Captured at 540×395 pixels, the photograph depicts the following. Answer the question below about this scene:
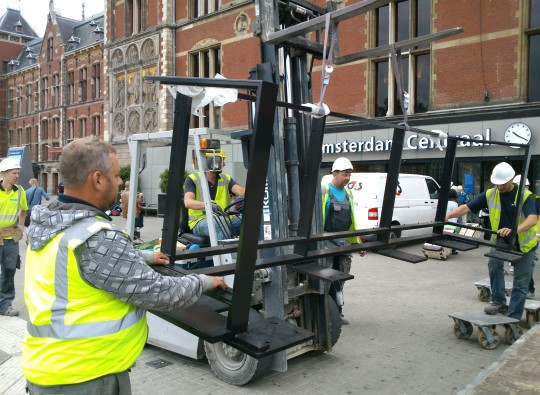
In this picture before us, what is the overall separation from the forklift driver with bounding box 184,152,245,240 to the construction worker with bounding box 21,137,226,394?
108 inches

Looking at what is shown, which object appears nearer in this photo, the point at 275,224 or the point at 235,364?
the point at 275,224

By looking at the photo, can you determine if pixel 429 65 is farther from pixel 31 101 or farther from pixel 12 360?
pixel 31 101

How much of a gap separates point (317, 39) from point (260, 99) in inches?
103

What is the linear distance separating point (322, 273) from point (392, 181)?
129 centimetres

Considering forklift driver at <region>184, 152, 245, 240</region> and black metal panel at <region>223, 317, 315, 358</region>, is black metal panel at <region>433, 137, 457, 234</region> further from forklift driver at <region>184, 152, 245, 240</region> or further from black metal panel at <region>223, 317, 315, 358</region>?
black metal panel at <region>223, 317, 315, 358</region>

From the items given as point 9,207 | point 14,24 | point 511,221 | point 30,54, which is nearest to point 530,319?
point 511,221

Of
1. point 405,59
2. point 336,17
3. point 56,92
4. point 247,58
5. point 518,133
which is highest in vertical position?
point 56,92

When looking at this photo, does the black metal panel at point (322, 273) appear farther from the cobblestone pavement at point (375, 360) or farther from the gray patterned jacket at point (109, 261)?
the cobblestone pavement at point (375, 360)

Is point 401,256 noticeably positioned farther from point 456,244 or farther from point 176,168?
point 176,168

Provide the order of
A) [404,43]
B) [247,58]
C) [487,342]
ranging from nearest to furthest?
[404,43], [487,342], [247,58]

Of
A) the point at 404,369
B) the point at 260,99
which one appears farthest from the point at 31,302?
the point at 404,369

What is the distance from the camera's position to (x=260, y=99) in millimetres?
2299

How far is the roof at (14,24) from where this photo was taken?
5144 centimetres

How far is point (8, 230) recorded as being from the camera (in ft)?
22.7
